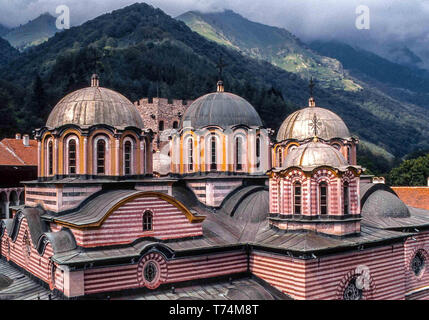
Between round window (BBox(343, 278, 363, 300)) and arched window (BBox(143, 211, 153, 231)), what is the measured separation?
865cm

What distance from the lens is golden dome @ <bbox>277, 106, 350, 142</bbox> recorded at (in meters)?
27.8

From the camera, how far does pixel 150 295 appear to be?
17766 millimetres

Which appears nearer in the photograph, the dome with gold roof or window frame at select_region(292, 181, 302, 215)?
window frame at select_region(292, 181, 302, 215)

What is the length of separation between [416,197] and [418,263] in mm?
14346

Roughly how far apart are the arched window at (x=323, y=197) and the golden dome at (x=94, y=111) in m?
9.02

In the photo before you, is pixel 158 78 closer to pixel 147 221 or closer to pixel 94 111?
pixel 94 111

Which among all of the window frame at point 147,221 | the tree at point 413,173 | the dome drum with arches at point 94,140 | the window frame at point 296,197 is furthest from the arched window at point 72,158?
the tree at point 413,173

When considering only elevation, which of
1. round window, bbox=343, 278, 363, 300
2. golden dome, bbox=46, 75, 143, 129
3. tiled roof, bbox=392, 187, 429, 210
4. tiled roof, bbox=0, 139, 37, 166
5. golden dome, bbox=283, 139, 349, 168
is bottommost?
round window, bbox=343, 278, 363, 300

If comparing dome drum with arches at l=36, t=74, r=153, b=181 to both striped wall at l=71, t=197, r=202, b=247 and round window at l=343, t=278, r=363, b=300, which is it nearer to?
striped wall at l=71, t=197, r=202, b=247

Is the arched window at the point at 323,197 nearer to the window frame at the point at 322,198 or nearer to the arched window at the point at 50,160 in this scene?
the window frame at the point at 322,198

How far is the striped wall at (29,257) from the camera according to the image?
18000mm

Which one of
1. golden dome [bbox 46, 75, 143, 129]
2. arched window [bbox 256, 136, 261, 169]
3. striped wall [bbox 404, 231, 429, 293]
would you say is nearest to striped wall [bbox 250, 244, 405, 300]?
striped wall [bbox 404, 231, 429, 293]

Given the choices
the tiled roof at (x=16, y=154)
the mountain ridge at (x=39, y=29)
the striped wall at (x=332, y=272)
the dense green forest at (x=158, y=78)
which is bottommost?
the striped wall at (x=332, y=272)
